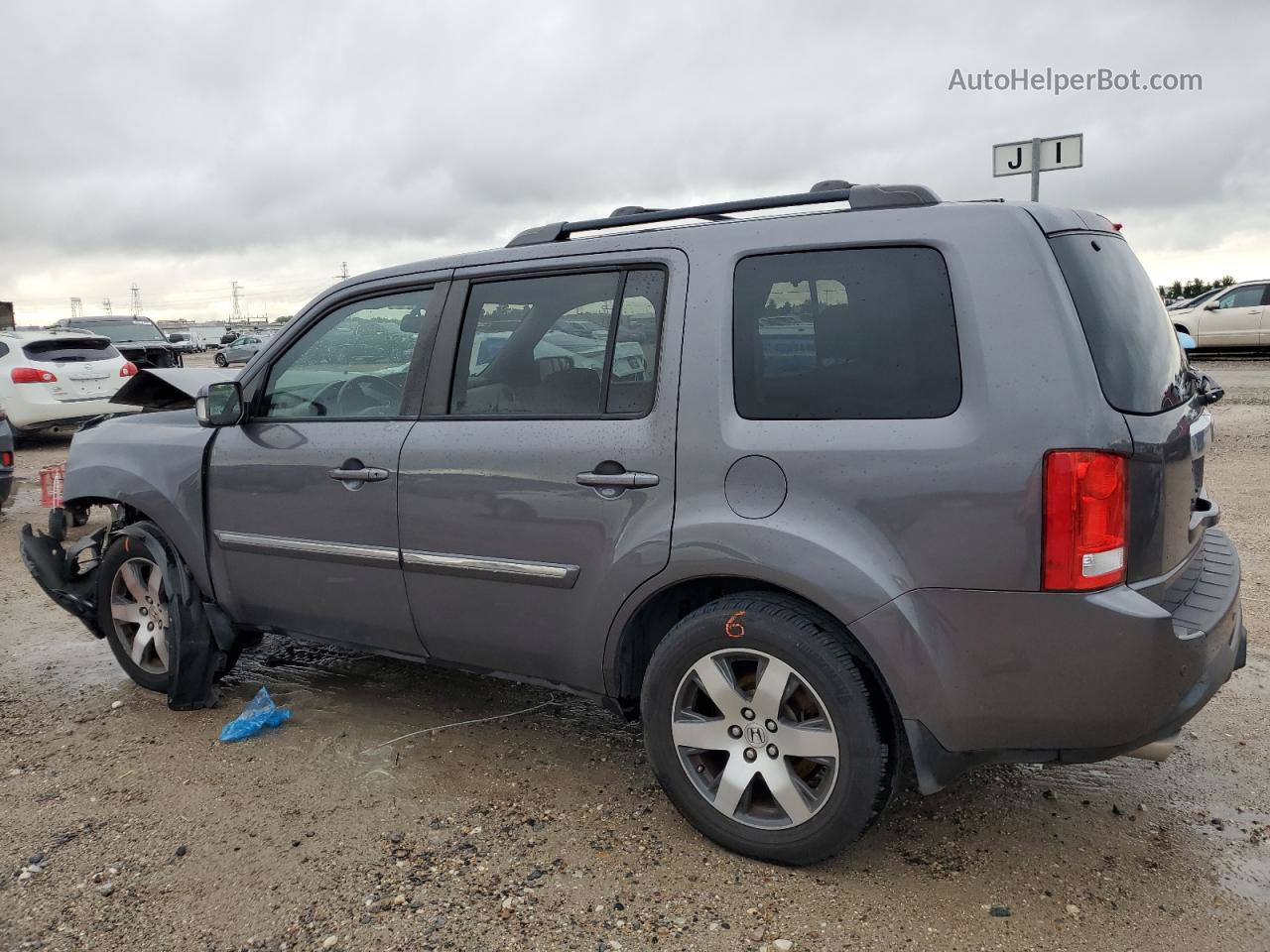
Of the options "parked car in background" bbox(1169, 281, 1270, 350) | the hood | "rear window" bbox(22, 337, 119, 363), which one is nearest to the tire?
the hood

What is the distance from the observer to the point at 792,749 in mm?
2791

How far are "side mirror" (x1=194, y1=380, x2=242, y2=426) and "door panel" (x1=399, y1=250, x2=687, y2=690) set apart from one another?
36.6 inches

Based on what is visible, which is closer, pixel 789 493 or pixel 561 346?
pixel 789 493

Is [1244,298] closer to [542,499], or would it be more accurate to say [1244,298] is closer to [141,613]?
[542,499]

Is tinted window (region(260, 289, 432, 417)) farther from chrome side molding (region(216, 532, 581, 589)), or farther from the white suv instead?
the white suv

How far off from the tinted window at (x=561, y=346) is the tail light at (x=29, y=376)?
11322 millimetres

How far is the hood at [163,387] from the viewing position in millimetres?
4699

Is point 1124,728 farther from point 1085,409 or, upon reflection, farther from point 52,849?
point 52,849

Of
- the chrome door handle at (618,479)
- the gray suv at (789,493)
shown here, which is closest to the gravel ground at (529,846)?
the gray suv at (789,493)

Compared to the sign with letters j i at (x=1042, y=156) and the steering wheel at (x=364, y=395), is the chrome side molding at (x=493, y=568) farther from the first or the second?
the sign with letters j i at (x=1042, y=156)

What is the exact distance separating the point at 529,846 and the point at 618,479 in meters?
1.15

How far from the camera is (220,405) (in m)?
3.95

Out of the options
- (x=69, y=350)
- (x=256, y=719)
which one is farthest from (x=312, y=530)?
(x=69, y=350)

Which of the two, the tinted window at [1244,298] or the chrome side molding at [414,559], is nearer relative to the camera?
the chrome side molding at [414,559]
